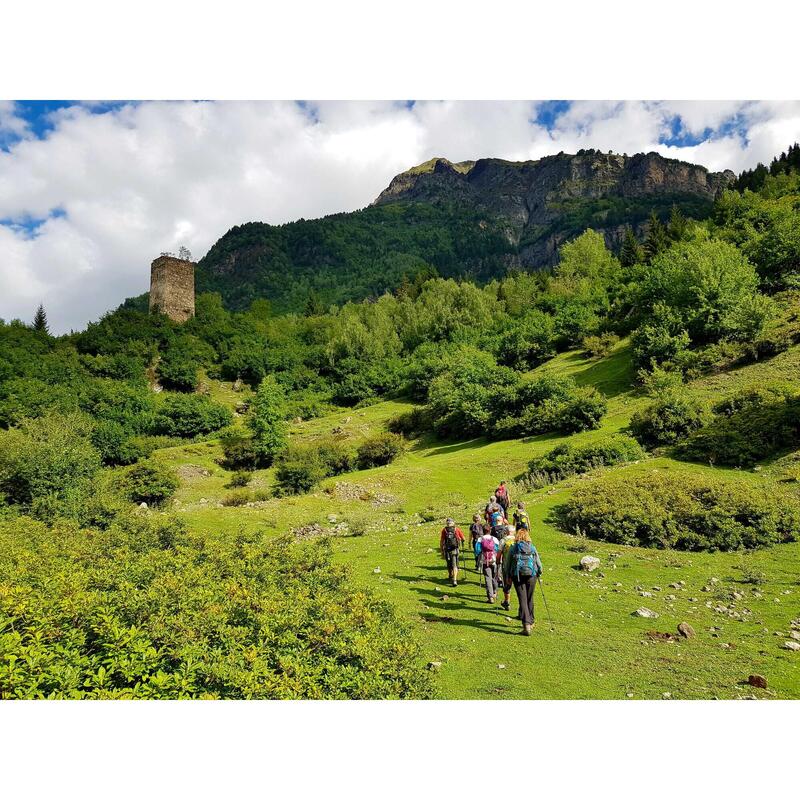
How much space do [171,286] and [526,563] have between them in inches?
3801

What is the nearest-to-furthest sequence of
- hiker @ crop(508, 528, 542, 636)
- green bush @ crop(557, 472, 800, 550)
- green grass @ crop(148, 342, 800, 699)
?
green grass @ crop(148, 342, 800, 699)
hiker @ crop(508, 528, 542, 636)
green bush @ crop(557, 472, 800, 550)

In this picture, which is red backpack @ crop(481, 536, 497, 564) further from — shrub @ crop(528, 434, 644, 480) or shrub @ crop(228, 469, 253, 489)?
shrub @ crop(228, 469, 253, 489)

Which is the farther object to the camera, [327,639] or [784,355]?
[784,355]

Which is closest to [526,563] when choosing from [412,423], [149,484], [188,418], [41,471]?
[41,471]

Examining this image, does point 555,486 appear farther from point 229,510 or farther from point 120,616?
point 120,616

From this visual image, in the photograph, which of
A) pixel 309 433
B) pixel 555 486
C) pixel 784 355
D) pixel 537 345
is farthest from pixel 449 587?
pixel 537 345

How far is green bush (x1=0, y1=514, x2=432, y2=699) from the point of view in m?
5.08

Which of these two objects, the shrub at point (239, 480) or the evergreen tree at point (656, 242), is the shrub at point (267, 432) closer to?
the shrub at point (239, 480)

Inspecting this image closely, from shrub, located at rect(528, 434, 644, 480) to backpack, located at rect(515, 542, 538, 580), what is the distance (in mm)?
16322

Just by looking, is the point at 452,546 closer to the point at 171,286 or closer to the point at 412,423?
the point at 412,423

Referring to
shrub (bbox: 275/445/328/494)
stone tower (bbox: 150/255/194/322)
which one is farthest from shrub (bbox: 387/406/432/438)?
stone tower (bbox: 150/255/194/322)

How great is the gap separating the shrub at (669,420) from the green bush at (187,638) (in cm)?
2198

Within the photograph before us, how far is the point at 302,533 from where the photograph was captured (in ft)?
71.9
